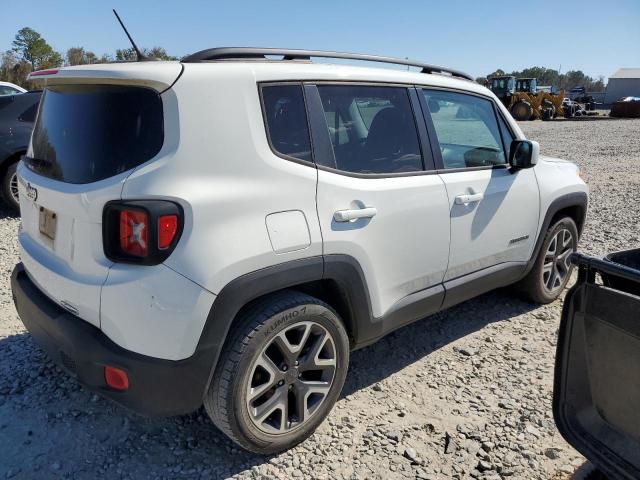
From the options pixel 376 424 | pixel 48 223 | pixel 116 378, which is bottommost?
pixel 376 424

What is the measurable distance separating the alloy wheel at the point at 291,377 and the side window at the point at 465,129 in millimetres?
1400

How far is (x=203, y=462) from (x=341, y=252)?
1.20 metres

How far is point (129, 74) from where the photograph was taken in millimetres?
2168

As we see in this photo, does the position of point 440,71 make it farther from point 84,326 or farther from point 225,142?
point 84,326

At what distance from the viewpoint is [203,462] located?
2520 millimetres

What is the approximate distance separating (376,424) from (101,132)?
6.54ft

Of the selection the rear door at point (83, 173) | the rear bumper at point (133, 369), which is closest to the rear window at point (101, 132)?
the rear door at point (83, 173)

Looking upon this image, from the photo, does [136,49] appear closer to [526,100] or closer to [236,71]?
[236,71]

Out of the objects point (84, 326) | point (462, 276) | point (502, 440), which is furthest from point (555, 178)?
point (84, 326)

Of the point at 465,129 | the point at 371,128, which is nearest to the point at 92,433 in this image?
the point at 371,128

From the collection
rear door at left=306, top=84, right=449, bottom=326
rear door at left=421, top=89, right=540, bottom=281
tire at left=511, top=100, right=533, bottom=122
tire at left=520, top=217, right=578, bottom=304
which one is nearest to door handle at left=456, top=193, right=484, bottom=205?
rear door at left=421, top=89, right=540, bottom=281

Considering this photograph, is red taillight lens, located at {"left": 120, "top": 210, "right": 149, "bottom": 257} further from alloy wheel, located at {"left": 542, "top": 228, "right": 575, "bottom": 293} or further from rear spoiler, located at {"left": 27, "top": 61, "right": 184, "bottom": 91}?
alloy wheel, located at {"left": 542, "top": 228, "right": 575, "bottom": 293}

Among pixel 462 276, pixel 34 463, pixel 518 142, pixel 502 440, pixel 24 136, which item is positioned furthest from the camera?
pixel 24 136

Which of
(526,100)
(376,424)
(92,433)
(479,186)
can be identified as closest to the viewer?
(92,433)
